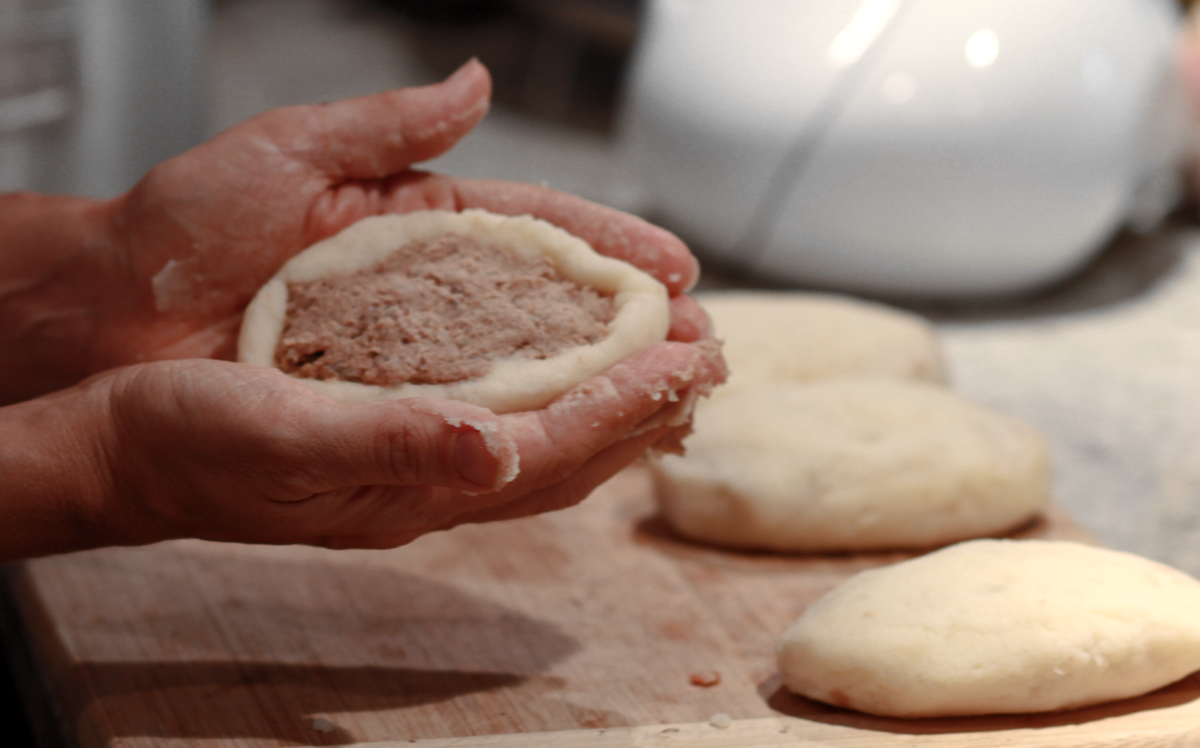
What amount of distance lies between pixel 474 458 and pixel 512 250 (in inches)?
16.7

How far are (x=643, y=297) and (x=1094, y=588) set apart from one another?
54 centimetres

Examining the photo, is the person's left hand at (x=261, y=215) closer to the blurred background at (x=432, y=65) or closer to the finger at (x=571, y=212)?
the finger at (x=571, y=212)

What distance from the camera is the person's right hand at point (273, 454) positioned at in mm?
845

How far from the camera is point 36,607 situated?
121 centimetres

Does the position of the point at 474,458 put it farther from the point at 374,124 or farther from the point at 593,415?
the point at 374,124

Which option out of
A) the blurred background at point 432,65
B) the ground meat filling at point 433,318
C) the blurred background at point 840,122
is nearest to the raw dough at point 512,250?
the ground meat filling at point 433,318

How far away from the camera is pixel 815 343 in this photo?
180cm

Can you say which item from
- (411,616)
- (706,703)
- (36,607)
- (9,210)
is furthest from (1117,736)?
(9,210)

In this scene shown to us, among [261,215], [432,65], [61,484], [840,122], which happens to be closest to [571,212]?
[261,215]

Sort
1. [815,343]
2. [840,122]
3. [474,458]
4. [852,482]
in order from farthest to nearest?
[840,122], [815,343], [852,482], [474,458]

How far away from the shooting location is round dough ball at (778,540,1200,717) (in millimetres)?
996

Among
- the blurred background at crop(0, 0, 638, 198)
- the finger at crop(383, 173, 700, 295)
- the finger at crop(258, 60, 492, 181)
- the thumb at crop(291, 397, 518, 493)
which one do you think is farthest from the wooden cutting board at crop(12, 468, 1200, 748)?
the blurred background at crop(0, 0, 638, 198)

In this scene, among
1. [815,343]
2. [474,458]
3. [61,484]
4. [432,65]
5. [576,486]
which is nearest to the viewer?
[474,458]

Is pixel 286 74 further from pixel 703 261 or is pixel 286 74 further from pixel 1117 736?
pixel 1117 736
